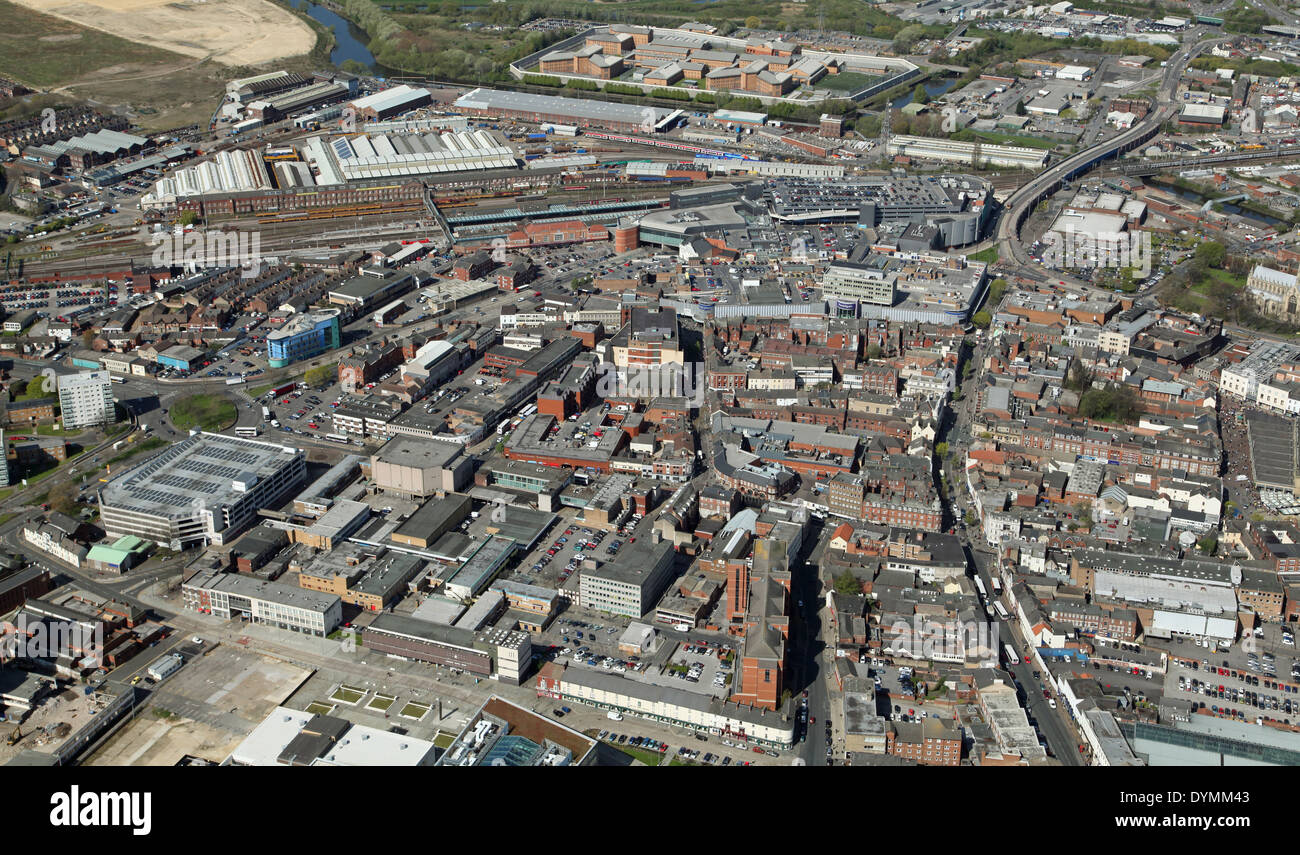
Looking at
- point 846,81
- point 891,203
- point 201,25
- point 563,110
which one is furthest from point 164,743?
point 201,25

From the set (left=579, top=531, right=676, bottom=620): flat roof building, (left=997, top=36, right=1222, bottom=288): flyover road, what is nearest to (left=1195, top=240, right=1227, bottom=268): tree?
(left=997, top=36, right=1222, bottom=288): flyover road

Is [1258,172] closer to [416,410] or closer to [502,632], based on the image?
[416,410]

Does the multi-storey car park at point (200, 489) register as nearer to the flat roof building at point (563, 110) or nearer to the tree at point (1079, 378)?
the tree at point (1079, 378)

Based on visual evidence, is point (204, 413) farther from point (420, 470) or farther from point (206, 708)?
point (206, 708)

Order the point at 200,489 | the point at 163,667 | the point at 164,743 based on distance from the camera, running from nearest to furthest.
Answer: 1. the point at 164,743
2. the point at 163,667
3. the point at 200,489

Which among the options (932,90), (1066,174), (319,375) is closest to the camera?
(319,375)

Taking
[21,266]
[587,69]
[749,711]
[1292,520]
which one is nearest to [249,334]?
[21,266]

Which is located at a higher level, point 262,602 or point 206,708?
point 262,602

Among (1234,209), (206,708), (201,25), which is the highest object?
(201,25)

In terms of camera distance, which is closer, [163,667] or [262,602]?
[163,667]
